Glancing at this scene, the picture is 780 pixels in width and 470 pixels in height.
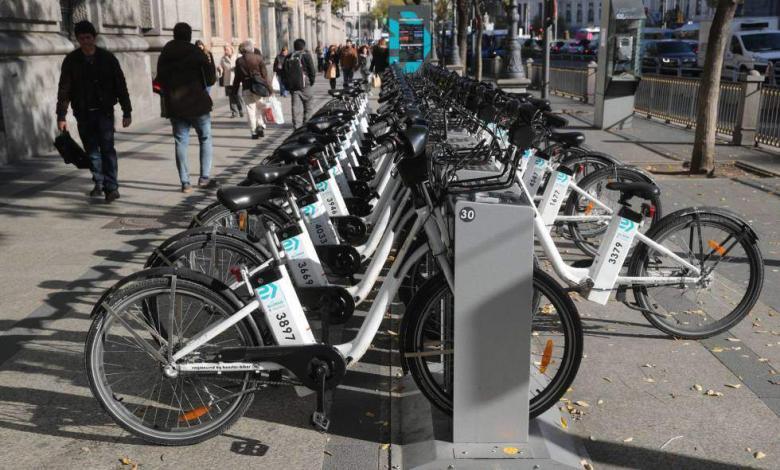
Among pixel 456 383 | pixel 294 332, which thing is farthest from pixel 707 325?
pixel 294 332

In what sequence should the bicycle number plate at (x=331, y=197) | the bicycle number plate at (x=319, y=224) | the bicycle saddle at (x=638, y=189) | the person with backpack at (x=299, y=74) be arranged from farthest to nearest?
the person with backpack at (x=299, y=74) → the bicycle number plate at (x=331, y=197) → the bicycle number plate at (x=319, y=224) → the bicycle saddle at (x=638, y=189)

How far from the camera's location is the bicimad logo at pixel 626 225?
4715 mm

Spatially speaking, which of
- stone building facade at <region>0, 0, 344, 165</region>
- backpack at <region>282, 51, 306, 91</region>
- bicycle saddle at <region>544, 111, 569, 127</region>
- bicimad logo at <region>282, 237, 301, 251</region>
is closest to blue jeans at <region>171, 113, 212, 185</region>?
stone building facade at <region>0, 0, 344, 165</region>

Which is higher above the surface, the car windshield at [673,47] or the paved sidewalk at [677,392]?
the car windshield at [673,47]

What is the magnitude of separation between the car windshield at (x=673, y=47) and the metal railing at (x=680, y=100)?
15386mm

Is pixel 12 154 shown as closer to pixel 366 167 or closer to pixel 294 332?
pixel 366 167

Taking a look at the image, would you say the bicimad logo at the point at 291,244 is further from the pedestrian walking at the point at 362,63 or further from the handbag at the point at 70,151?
the pedestrian walking at the point at 362,63

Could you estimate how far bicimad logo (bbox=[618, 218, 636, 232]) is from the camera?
15.5 ft

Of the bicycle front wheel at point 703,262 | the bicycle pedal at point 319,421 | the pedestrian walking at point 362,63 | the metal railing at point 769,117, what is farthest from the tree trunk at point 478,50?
the bicycle pedal at point 319,421

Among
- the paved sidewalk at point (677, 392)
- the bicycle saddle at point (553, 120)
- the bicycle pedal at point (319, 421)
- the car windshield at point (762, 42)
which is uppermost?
the car windshield at point (762, 42)

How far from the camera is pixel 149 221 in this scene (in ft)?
26.5

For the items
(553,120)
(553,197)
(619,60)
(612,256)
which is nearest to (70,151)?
(553,120)

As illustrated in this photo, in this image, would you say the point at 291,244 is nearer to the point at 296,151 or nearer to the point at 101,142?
the point at 296,151

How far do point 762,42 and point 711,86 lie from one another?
18.3 m
